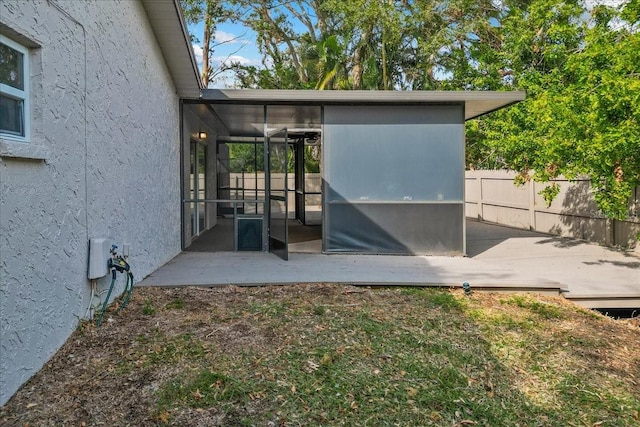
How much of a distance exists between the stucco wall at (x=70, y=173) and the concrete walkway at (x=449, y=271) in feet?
3.09

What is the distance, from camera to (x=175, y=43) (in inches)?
257

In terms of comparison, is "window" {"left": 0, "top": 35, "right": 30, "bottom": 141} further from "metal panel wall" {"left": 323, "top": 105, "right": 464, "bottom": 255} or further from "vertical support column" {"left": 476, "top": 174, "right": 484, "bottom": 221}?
"vertical support column" {"left": 476, "top": 174, "right": 484, "bottom": 221}

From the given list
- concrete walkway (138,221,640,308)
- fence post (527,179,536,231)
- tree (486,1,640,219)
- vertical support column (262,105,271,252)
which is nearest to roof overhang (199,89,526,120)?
vertical support column (262,105,271,252)

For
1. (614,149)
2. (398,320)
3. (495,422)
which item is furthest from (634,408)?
(614,149)

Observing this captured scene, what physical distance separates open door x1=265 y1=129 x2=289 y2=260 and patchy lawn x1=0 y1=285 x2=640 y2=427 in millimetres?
2441

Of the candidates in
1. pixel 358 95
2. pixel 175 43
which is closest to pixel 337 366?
pixel 358 95

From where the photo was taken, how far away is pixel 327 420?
282 cm

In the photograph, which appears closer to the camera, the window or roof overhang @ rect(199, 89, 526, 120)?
the window

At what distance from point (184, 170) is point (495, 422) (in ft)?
21.9

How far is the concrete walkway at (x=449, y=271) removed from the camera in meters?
5.47

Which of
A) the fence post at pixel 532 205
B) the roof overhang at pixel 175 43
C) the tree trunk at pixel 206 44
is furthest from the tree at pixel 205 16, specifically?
the fence post at pixel 532 205

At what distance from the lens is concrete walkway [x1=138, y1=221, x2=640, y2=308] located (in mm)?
5470

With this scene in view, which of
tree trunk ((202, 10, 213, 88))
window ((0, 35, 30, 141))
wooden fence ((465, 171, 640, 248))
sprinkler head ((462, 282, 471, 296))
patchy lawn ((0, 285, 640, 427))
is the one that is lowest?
patchy lawn ((0, 285, 640, 427))

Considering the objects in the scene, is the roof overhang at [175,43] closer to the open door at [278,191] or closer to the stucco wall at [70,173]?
the stucco wall at [70,173]
